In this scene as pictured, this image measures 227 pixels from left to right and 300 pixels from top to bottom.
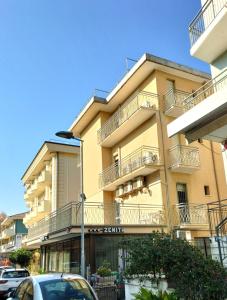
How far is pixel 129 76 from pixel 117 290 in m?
13.9

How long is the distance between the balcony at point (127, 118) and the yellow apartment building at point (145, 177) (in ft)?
0.20

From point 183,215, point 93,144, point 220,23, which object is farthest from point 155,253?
point 93,144

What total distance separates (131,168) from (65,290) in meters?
14.2

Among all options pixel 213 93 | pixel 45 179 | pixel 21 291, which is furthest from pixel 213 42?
pixel 45 179

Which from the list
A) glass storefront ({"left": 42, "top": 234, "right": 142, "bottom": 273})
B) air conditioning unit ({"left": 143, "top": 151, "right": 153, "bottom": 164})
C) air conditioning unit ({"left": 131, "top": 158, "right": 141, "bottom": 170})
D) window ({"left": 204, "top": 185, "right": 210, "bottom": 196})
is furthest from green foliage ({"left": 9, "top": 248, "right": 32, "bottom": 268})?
window ({"left": 204, "top": 185, "right": 210, "bottom": 196})

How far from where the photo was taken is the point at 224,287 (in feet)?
24.5

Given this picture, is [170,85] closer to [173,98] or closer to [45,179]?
[173,98]

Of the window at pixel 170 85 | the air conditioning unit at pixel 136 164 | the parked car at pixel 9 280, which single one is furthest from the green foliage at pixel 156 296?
the window at pixel 170 85

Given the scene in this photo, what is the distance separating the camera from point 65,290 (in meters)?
7.46

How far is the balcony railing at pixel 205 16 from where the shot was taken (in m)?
12.9

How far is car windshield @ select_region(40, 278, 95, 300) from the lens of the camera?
23.7 ft

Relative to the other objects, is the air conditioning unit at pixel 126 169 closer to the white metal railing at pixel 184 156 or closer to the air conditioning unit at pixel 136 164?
the air conditioning unit at pixel 136 164

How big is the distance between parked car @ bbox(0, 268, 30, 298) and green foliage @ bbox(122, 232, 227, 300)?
28.5 ft

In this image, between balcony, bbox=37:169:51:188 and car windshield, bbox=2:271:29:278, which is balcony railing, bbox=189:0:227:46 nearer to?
car windshield, bbox=2:271:29:278
